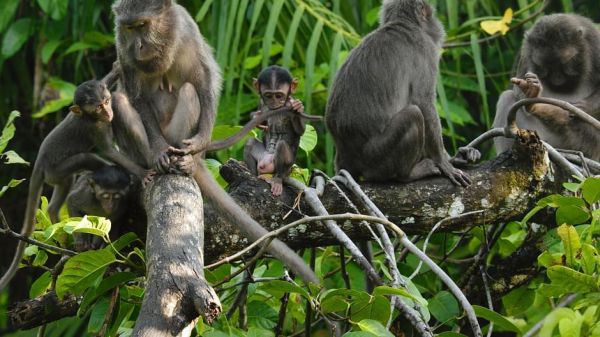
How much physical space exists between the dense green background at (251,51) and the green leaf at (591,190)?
2.37 m


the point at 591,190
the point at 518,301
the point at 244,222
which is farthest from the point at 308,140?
the point at 591,190

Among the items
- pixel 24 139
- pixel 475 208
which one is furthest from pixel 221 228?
pixel 24 139

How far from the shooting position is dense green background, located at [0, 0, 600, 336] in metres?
6.85

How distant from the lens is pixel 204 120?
5191 mm

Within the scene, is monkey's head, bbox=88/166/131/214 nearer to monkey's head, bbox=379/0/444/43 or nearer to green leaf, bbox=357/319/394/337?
green leaf, bbox=357/319/394/337

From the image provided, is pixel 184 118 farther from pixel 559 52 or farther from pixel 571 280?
pixel 559 52

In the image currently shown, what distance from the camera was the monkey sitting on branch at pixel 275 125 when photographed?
5234 millimetres

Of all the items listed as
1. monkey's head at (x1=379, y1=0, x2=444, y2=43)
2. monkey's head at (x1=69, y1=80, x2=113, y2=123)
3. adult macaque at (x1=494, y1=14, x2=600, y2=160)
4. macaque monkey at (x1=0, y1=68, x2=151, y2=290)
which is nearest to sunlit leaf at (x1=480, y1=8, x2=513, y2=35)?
adult macaque at (x1=494, y1=14, x2=600, y2=160)

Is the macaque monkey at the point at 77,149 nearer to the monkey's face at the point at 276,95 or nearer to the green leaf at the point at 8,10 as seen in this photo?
the monkey's face at the point at 276,95

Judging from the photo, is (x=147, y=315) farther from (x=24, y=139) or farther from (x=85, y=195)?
(x=24, y=139)

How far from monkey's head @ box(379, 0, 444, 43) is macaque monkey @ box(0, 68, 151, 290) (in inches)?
71.1

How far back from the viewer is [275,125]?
539 cm

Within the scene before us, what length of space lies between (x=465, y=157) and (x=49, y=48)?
A: 3677 millimetres

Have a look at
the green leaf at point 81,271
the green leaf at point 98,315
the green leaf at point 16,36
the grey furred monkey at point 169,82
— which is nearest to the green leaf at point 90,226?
the green leaf at point 81,271
